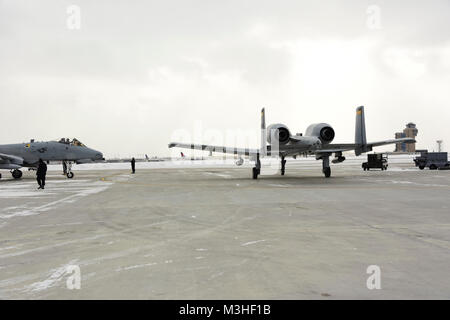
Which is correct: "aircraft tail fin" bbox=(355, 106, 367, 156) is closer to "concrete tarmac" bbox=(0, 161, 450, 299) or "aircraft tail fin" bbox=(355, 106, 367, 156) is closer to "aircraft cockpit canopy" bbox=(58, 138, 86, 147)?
"concrete tarmac" bbox=(0, 161, 450, 299)

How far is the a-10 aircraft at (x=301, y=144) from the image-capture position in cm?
2230

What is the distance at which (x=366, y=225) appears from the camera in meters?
8.04

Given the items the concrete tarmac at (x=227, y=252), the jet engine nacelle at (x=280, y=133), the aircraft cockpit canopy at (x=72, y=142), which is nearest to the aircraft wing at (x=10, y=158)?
the aircraft cockpit canopy at (x=72, y=142)

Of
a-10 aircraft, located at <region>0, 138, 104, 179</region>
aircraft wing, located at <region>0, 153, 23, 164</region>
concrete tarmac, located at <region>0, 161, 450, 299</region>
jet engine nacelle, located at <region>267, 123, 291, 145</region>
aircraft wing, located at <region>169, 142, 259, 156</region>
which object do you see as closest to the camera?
concrete tarmac, located at <region>0, 161, 450, 299</region>

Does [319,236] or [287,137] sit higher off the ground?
[287,137]

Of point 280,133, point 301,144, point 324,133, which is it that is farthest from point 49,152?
point 324,133

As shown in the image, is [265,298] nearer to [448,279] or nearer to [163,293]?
[163,293]

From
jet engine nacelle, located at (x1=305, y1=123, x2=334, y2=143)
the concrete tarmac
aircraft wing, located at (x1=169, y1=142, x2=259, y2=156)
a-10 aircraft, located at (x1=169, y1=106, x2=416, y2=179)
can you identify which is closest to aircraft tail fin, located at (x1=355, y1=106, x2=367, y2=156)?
a-10 aircraft, located at (x1=169, y1=106, x2=416, y2=179)

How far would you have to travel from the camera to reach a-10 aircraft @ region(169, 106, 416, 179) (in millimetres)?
22297

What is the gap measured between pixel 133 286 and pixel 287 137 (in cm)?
1912

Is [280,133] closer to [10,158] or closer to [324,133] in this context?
[324,133]

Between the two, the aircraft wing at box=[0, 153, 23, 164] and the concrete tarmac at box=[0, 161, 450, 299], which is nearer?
the concrete tarmac at box=[0, 161, 450, 299]
